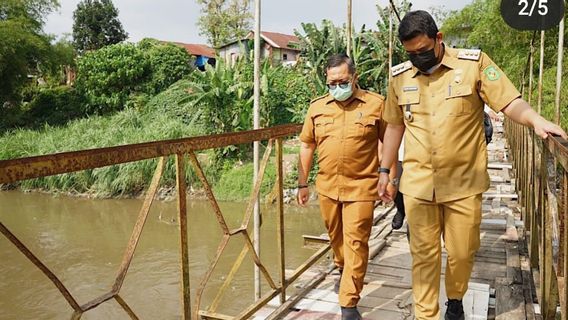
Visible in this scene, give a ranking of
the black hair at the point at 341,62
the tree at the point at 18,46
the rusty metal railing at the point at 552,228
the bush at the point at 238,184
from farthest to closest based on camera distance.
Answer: the tree at the point at 18,46 < the bush at the point at 238,184 < the black hair at the point at 341,62 < the rusty metal railing at the point at 552,228

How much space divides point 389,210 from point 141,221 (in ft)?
10.5

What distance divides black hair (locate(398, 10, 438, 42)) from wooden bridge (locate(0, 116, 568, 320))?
1.84 feet

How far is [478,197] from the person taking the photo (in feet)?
6.35

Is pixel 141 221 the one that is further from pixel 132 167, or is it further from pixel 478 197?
A: pixel 132 167

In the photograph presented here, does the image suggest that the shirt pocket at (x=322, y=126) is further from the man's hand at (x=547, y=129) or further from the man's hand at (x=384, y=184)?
the man's hand at (x=547, y=129)

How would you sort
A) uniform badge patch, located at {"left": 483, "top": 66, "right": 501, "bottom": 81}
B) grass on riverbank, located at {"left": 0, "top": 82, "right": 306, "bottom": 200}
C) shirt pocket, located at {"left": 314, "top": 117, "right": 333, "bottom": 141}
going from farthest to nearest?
grass on riverbank, located at {"left": 0, "top": 82, "right": 306, "bottom": 200} → shirt pocket, located at {"left": 314, "top": 117, "right": 333, "bottom": 141} → uniform badge patch, located at {"left": 483, "top": 66, "right": 501, "bottom": 81}

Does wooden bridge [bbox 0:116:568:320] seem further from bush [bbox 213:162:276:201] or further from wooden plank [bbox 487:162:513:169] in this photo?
bush [bbox 213:162:276:201]

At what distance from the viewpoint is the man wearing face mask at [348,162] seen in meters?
2.24

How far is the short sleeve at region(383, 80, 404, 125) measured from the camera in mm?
2070

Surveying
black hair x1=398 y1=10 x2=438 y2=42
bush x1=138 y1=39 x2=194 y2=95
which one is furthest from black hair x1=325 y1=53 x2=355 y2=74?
bush x1=138 y1=39 x2=194 y2=95

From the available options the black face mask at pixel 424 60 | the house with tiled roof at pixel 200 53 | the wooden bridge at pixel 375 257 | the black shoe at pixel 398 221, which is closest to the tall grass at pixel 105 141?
the black shoe at pixel 398 221

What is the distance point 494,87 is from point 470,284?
1.24m

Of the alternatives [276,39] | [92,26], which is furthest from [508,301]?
[92,26]

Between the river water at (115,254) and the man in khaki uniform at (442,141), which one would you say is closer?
the man in khaki uniform at (442,141)
